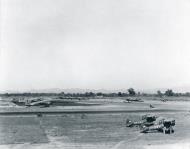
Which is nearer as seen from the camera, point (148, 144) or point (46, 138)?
point (148, 144)

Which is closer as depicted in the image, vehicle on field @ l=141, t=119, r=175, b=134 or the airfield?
the airfield

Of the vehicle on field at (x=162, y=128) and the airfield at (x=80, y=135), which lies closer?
the airfield at (x=80, y=135)

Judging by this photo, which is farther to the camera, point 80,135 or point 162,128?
point 162,128

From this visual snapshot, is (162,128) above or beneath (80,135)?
above

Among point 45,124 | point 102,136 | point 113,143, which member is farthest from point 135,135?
point 45,124

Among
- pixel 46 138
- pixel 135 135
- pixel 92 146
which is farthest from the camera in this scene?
pixel 135 135

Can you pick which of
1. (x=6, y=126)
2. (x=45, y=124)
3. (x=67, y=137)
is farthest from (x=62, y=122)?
(x=67, y=137)

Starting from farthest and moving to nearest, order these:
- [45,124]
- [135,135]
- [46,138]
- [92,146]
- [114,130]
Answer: [45,124] → [114,130] → [135,135] → [46,138] → [92,146]

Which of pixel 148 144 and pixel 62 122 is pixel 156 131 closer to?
pixel 148 144

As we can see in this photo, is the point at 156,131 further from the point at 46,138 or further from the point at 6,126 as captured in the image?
the point at 6,126
